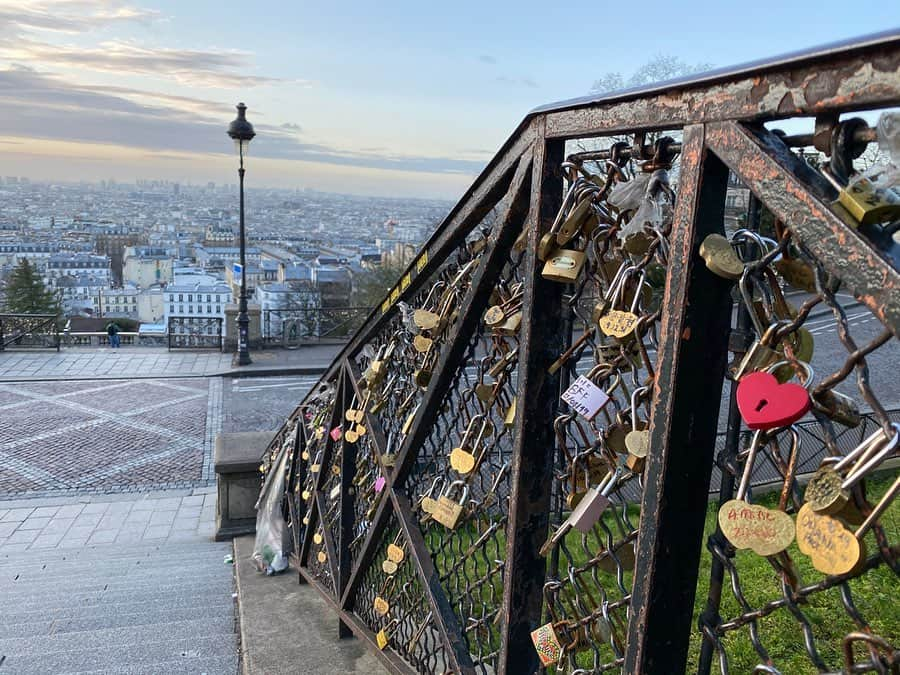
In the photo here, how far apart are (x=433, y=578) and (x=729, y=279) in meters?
1.53

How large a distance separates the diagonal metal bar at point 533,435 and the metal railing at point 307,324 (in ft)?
57.8

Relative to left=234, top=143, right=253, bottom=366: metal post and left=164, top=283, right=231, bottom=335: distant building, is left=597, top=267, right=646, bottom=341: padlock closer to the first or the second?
left=234, top=143, right=253, bottom=366: metal post

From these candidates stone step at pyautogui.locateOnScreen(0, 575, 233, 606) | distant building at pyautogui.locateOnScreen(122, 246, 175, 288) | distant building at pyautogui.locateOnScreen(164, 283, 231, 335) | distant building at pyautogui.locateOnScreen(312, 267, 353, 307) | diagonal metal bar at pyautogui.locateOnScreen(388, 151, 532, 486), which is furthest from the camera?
distant building at pyautogui.locateOnScreen(122, 246, 175, 288)

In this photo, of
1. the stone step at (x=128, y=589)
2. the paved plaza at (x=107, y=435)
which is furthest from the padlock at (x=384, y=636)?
the paved plaza at (x=107, y=435)

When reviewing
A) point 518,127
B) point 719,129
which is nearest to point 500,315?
point 518,127

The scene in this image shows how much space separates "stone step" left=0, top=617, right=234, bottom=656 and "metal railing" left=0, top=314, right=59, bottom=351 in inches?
633

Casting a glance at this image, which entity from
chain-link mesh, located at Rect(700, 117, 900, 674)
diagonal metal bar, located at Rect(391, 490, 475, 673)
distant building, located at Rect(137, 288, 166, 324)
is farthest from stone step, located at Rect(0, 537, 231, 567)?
distant building, located at Rect(137, 288, 166, 324)

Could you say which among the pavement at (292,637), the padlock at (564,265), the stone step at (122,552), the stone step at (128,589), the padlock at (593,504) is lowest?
the stone step at (122,552)

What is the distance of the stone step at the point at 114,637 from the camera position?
13.1 ft

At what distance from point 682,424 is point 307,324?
62.9 feet

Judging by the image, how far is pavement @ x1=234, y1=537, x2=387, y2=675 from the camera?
10.4 feet

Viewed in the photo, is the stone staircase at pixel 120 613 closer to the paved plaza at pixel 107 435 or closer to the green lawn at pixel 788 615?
the green lawn at pixel 788 615

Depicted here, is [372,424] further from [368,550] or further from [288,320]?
[288,320]

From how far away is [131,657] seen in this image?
3.78 m
